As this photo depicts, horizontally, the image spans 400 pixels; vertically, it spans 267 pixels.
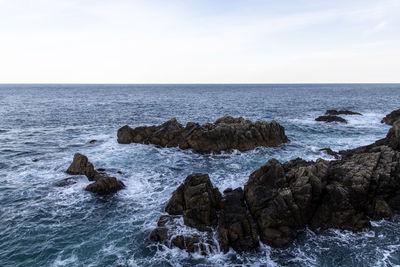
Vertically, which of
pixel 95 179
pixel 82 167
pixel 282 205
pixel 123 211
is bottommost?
pixel 123 211

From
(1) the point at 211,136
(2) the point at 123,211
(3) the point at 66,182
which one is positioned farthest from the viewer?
(1) the point at 211,136

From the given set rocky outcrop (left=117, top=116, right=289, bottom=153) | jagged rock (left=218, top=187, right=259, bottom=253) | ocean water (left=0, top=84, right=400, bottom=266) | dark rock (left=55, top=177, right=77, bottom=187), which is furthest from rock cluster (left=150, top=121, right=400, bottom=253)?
rocky outcrop (left=117, top=116, right=289, bottom=153)

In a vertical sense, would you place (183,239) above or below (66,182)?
below

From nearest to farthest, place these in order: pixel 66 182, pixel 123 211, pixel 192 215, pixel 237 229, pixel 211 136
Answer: pixel 237 229 < pixel 192 215 < pixel 123 211 < pixel 66 182 < pixel 211 136

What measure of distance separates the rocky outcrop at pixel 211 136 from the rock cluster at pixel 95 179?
1233cm

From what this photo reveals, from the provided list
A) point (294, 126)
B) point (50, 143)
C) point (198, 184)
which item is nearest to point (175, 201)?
point (198, 184)

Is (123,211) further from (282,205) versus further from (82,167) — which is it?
(282,205)

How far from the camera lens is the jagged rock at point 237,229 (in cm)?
1614

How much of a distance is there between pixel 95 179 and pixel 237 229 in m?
15.5

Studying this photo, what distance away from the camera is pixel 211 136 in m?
35.7

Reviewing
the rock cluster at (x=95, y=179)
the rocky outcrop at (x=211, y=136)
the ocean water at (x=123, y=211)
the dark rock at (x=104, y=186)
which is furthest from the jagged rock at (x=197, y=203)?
the rocky outcrop at (x=211, y=136)

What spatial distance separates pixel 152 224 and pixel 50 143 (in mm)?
28741

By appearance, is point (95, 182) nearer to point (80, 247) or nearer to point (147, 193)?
point (147, 193)

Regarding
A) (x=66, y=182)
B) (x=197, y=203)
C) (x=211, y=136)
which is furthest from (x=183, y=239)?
(x=211, y=136)
